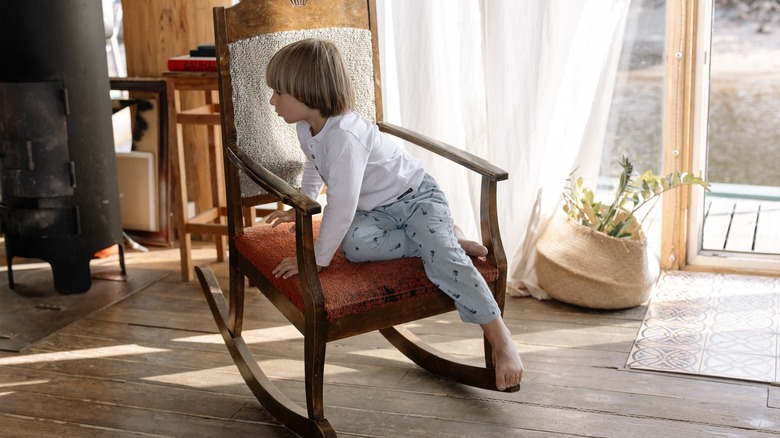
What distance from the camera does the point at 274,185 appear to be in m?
2.01

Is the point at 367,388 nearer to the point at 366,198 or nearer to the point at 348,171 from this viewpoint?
the point at 366,198

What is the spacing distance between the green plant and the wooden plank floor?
277 mm

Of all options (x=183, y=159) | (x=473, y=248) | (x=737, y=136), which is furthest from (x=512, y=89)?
(x=737, y=136)

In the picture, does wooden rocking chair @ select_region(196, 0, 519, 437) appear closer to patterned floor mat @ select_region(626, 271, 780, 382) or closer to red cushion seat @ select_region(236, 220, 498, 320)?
red cushion seat @ select_region(236, 220, 498, 320)

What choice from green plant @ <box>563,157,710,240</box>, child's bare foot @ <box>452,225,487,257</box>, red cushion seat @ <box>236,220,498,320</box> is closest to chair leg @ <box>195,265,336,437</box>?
red cushion seat @ <box>236,220,498,320</box>

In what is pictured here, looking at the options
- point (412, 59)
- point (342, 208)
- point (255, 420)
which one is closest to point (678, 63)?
point (412, 59)

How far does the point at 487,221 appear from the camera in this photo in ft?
7.22

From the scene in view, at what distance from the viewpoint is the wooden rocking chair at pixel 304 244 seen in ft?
6.47

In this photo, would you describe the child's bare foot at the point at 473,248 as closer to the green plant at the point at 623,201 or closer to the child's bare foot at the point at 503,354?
the child's bare foot at the point at 503,354

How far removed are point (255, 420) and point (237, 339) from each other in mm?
297

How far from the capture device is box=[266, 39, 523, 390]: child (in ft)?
6.72

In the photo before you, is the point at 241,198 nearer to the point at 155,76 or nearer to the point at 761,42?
the point at 155,76

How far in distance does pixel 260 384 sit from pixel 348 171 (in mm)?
608

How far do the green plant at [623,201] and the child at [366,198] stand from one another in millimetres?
893
